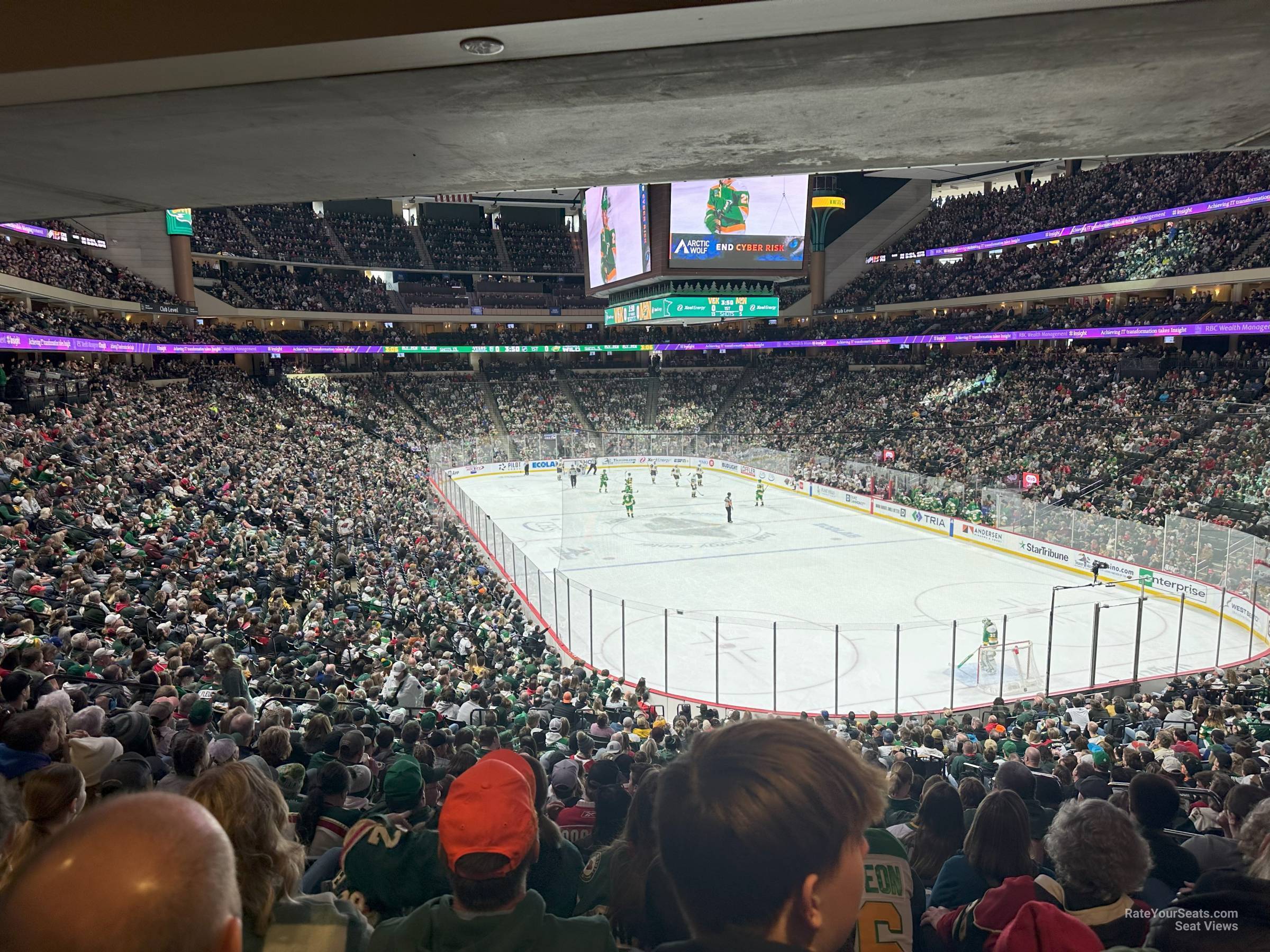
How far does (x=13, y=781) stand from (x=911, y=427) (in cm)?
3563

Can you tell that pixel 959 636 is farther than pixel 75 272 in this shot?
No

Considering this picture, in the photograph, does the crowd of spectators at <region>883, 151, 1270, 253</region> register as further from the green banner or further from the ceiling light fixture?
the green banner

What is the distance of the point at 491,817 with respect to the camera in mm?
1936

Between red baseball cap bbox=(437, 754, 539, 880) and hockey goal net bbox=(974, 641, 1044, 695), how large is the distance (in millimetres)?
12504

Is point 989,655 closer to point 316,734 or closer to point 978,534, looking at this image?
point 316,734

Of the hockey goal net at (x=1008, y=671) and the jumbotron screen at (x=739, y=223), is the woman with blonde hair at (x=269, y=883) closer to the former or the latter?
the hockey goal net at (x=1008, y=671)

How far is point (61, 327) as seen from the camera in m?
29.0

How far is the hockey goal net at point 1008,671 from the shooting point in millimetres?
12922

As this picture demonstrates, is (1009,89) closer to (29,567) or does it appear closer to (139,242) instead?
(29,567)

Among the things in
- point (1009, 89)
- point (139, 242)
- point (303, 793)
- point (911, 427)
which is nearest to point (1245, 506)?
point (911, 427)

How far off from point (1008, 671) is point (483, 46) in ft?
43.6

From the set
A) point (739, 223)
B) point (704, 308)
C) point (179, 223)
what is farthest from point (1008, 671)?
point (179, 223)

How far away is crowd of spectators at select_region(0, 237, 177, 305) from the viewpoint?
95.1 feet

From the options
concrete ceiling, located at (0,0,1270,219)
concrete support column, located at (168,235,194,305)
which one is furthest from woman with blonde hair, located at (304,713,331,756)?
concrete support column, located at (168,235,194,305)
